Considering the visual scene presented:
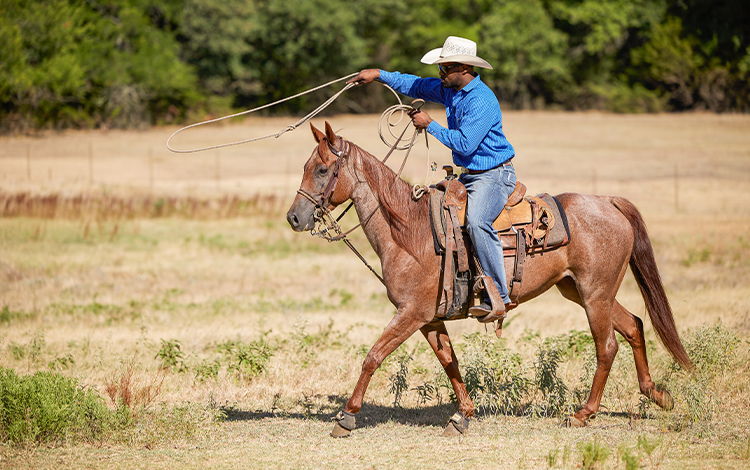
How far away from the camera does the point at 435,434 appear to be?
687 cm

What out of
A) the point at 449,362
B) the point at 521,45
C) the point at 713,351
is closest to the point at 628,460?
the point at 449,362

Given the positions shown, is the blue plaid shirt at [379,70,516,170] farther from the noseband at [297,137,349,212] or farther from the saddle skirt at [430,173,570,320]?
the noseband at [297,137,349,212]

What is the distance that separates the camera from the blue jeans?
21.5 ft

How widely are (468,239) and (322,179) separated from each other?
1485 millimetres

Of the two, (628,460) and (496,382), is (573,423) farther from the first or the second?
(628,460)

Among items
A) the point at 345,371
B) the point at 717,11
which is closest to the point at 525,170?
the point at 717,11

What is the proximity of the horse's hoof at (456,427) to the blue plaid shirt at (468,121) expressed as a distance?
2.35 m

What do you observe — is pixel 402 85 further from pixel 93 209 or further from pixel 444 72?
pixel 93 209

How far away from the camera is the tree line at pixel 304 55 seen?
42375 mm

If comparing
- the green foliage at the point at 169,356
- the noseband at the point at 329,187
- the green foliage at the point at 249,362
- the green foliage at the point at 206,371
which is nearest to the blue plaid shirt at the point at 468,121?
the noseband at the point at 329,187

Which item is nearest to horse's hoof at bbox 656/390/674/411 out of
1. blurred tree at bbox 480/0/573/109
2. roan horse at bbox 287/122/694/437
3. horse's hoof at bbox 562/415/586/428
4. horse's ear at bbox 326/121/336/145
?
roan horse at bbox 287/122/694/437

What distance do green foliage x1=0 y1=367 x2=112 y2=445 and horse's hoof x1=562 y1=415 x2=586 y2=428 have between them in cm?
433

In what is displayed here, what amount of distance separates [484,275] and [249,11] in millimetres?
50676

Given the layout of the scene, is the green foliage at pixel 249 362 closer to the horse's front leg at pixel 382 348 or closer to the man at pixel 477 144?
the horse's front leg at pixel 382 348
